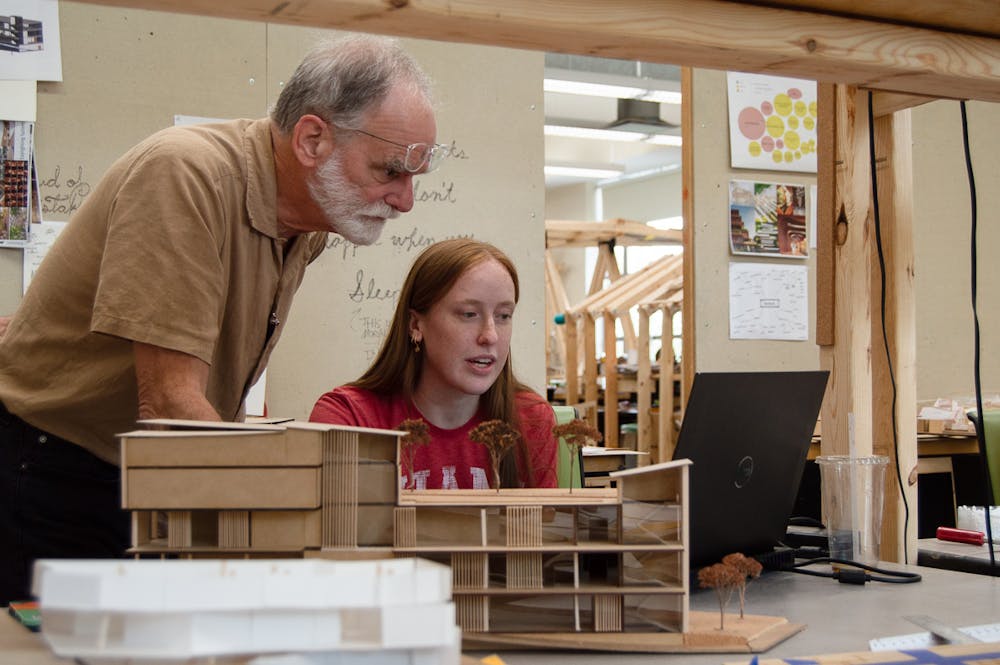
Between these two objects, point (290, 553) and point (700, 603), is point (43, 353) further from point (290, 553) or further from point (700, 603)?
point (700, 603)

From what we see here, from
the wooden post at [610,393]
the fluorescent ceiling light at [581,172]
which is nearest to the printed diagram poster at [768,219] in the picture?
the wooden post at [610,393]

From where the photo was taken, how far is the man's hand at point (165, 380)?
1.24m

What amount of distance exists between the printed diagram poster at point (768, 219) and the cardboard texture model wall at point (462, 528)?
2.81 meters

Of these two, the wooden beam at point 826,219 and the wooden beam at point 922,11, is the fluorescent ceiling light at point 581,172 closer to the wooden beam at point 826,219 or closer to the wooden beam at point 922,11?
the wooden beam at point 826,219

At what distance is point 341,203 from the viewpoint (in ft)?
5.02

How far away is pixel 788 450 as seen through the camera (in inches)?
56.7

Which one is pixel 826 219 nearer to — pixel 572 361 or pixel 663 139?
pixel 572 361

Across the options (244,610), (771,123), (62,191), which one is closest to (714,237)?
(771,123)

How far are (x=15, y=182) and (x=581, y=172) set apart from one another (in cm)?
1049

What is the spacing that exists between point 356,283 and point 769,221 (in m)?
1.59

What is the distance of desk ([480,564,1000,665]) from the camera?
0.96 meters

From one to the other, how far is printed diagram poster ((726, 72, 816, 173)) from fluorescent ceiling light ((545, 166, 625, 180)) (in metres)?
8.37

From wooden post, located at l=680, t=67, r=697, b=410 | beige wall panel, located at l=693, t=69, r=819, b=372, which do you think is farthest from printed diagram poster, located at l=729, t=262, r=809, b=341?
wooden post, located at l=680, t=67, r=697, b=410

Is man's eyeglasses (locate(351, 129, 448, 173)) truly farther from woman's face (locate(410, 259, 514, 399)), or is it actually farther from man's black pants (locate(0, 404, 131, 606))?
man's black pants (locate(0, 404, 131, 606))
